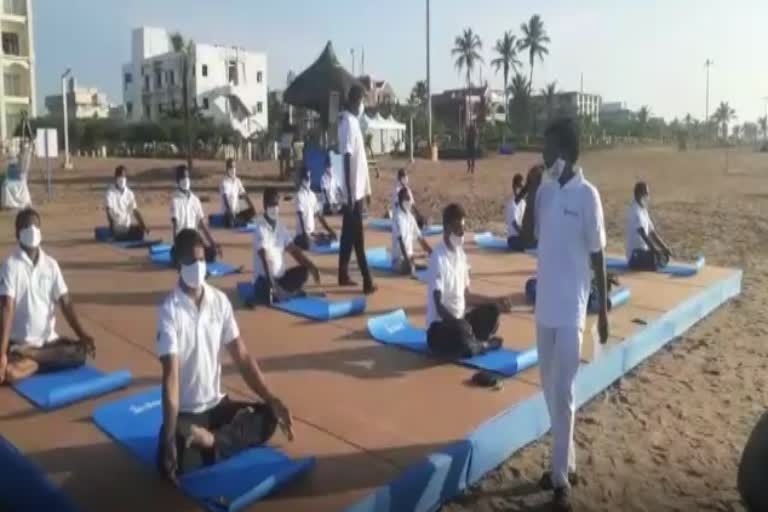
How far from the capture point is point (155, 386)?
516 cm

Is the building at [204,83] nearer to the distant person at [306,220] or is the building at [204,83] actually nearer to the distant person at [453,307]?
the distant person at [306,220]

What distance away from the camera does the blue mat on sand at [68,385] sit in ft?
15.6

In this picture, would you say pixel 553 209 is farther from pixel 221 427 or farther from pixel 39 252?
pixel 39 252

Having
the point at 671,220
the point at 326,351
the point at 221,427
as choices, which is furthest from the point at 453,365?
the point at 671,220

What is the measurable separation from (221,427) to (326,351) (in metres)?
2.27

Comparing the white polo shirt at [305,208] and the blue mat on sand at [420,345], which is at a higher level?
the white polo shirt at [305,208]

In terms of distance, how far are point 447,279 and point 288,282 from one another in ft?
8.69

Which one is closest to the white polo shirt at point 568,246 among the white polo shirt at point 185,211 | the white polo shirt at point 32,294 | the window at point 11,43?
the white polo shirt at point 32,294

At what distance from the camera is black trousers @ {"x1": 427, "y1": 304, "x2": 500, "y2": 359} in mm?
5646

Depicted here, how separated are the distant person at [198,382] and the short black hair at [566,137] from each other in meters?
1.91

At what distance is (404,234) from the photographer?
905 centimetres

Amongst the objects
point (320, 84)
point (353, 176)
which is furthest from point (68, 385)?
point (320, 84)

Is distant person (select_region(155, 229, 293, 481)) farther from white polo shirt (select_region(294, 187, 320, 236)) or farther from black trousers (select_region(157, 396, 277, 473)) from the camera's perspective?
white polo shirt (select_region(294, 187, 320, 236))

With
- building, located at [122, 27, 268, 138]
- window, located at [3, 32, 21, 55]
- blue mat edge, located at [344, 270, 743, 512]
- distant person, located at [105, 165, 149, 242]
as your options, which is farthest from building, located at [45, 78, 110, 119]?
blue mat edge, located at [344, 270, 743, 512]
